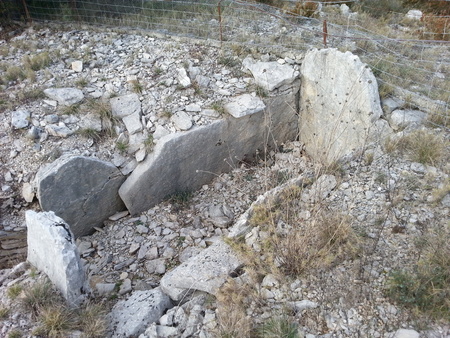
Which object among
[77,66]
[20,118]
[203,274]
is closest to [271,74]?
[77,66]

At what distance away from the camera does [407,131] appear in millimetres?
4473

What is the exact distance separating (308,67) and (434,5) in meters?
4.44

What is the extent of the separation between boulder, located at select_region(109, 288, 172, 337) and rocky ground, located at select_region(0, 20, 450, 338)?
0.15 metres

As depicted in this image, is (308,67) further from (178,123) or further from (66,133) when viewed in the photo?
(66,133)

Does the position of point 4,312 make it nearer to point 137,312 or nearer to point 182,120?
point 137,312

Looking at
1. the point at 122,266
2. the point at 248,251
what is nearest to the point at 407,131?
the point at 248,251

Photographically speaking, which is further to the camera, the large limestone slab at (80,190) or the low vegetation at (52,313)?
the large limestone slab at (80,190)

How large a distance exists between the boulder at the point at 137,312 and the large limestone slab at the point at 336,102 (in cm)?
237

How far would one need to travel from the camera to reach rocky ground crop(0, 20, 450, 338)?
290 cm

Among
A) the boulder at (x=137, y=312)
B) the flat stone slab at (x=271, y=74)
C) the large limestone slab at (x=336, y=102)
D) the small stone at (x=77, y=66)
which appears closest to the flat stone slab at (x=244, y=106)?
the flat stone slab at (x=271, y=74)

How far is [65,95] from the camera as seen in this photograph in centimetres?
536

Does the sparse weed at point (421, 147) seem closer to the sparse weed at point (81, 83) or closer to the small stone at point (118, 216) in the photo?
the small stone at point (118, 216)

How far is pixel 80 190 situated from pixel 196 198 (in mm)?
1520

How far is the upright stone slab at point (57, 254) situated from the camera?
3.12 meters
